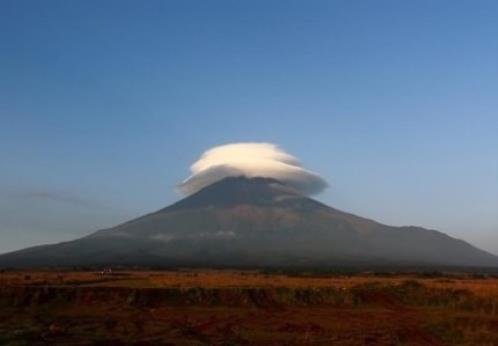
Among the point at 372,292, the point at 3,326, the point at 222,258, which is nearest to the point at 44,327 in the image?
the point at 3,326

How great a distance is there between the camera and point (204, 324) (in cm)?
3488

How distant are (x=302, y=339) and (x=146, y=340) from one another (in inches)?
239

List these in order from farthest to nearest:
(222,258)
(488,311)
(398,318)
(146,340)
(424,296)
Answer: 1. (222,258)
2. (424,296)
3. (488,311)
4. (398,318)
5. (146,340)

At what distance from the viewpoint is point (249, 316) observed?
3834cm

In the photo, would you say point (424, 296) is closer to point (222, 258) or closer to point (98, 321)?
point (98, 321)

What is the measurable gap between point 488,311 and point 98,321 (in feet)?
70.1

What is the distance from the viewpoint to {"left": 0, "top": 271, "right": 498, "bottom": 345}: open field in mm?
30344

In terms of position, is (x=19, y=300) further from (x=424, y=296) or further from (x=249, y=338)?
(x=424, y=296)

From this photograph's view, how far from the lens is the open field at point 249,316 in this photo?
3034 cm

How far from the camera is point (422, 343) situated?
29984 millimetres

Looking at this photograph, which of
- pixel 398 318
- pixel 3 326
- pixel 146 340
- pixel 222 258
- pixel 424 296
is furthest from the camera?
pixel 222 258

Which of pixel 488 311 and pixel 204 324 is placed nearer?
pixel 204 324

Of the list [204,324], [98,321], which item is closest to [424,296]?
[204,324]

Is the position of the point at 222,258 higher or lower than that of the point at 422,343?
higher
